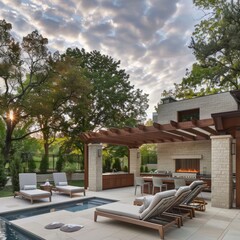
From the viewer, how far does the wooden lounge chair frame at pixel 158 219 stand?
581 centimetres

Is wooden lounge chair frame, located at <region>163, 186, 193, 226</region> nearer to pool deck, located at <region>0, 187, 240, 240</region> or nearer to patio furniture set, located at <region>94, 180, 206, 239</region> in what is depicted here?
patio furniture set, located at <region>94, 180, 206, 239</region>

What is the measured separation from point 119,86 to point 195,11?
9.16 meters

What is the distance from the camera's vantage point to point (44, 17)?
11.3 m

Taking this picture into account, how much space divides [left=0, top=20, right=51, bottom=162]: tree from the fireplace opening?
1104 cm

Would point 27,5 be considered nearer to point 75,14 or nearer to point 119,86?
point 75,14

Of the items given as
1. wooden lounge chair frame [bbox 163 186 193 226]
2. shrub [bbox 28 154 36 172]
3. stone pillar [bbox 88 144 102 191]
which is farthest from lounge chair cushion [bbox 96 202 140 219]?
shrub [bbox 28 154 36 172]

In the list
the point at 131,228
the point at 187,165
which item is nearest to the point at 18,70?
the point at 187,165

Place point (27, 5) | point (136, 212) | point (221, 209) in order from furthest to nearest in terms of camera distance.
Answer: point (27, 5)
point (221, 209)
point (136, 212)

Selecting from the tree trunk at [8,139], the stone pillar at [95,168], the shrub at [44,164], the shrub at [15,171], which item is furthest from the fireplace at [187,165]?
the tree trunk at [8,139]

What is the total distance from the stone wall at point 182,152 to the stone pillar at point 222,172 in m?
6.02

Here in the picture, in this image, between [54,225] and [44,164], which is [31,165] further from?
[54,225]

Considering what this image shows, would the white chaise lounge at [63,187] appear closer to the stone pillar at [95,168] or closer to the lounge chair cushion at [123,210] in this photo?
the stone pillar at [95,168]

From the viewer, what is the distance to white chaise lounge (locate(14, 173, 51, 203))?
978 cm

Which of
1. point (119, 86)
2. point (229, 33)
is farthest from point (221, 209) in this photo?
point (119, 86)
